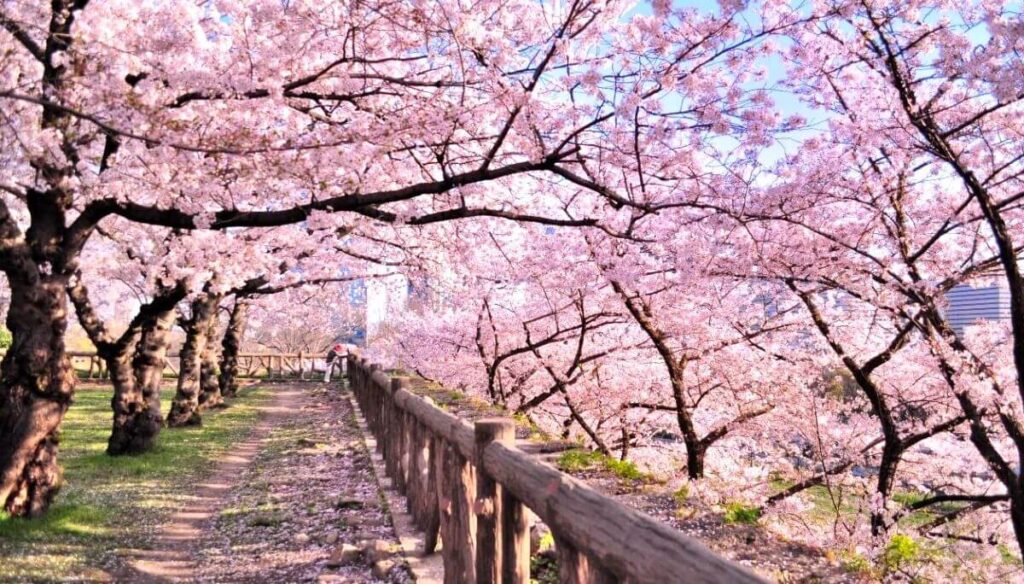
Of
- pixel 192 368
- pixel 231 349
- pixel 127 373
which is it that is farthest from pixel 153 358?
pixel 231 349

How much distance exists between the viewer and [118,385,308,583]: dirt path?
245 inches

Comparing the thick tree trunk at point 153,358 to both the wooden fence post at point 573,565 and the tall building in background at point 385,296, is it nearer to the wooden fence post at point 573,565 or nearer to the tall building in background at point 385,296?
the tall building in background at point 385,296

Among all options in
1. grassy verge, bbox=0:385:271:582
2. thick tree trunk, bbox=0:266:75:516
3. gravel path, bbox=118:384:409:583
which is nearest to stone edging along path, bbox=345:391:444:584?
gravel path, bbox=118:384:409:583

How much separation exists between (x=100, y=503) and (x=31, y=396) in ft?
5.61

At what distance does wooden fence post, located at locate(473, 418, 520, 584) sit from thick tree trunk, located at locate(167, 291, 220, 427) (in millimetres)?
13002

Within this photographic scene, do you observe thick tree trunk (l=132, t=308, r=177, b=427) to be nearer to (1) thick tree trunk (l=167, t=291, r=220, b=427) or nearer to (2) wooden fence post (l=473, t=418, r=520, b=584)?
(1) thick tree trunk (l=167, t=291, r=220, b=427)

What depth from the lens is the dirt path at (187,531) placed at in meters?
6.23

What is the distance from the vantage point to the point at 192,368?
53.3 feet

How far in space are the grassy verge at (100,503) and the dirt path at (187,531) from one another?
0.15 m

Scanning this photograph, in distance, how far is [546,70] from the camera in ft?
22.9

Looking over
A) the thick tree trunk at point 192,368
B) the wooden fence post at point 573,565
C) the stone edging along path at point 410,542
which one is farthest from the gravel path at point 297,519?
the thick tree trunk at point 192,368

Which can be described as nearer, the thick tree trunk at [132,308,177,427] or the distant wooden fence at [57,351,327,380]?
the thick tree trunk at [132,308,177,427]

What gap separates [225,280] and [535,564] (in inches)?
425

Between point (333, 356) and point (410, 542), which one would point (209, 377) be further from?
point (333, 356)
